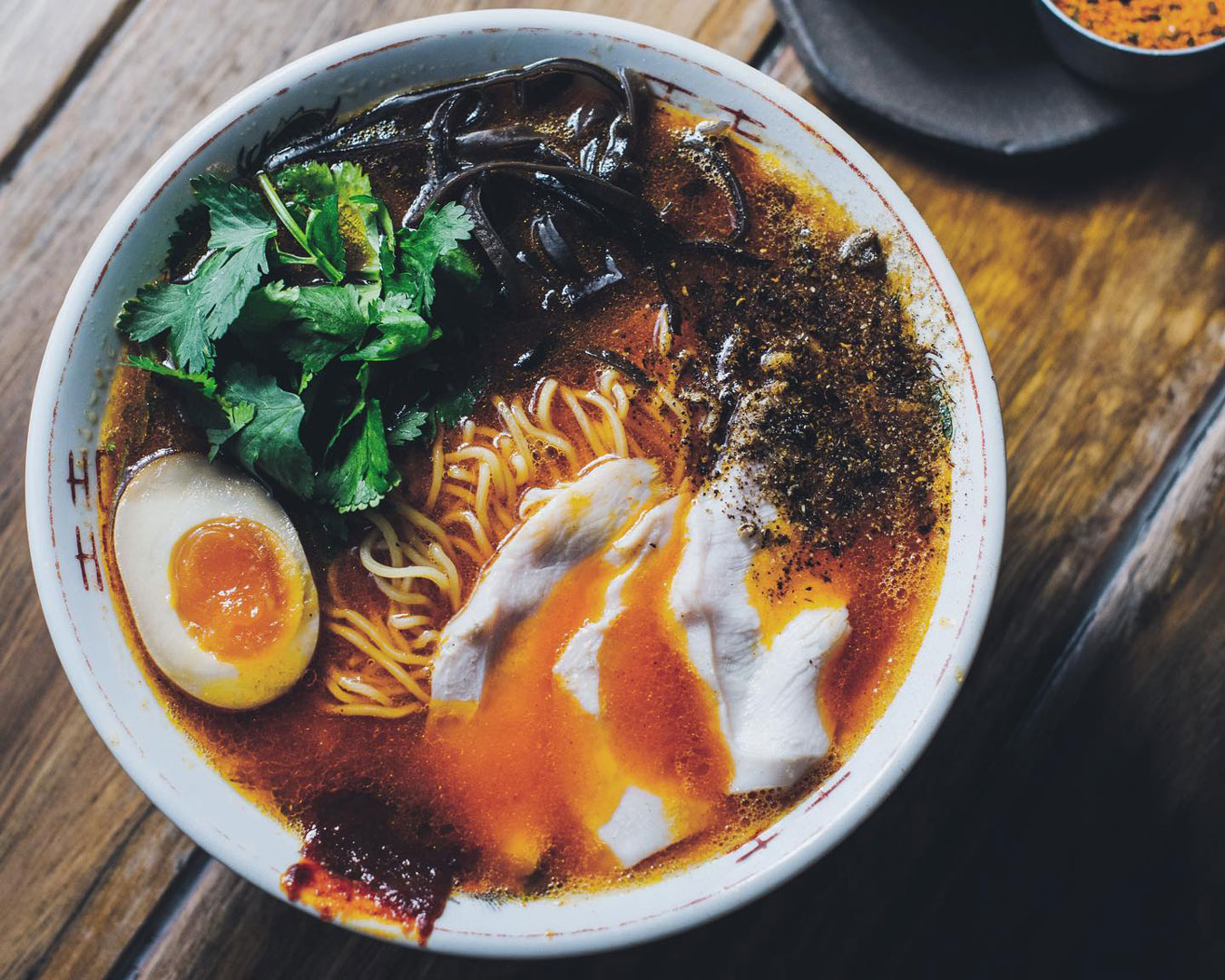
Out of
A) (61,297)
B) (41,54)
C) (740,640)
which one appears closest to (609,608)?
(740,640)

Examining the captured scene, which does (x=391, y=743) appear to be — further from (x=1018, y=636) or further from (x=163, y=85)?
(x=163, y=85)

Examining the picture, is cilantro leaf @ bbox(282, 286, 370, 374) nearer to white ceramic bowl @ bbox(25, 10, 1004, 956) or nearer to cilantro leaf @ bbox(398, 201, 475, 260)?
cilantro leaf @ bbox(398, 201, 475, 260)

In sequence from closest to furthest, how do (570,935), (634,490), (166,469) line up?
(570,935)
(166,469)
(634,490)

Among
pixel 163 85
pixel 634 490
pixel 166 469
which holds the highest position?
pixel 163 85

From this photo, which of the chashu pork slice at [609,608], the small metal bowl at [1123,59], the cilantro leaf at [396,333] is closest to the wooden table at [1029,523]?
the small metal bowl at [1123,59]

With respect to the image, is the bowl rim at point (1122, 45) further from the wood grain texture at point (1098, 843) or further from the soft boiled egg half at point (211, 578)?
the soft boiled egg half at point (211, 578)

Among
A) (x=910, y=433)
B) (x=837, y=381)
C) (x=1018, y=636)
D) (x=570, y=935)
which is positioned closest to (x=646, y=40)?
(x=837, y=381)

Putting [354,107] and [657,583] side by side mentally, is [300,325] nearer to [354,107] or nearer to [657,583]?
[354,107]
